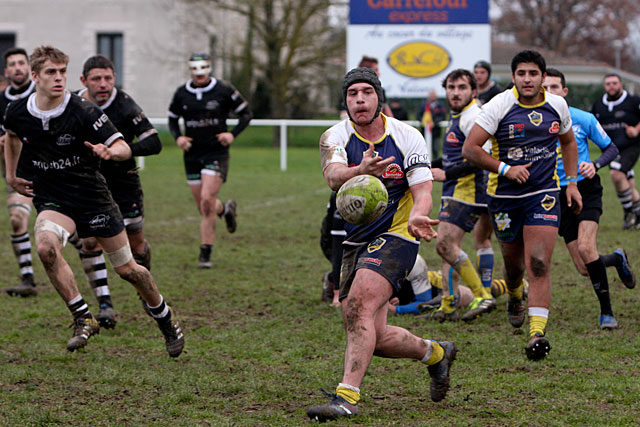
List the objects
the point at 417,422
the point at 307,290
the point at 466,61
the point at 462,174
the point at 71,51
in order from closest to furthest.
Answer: the point at 417,422
the point at 462,174
the point at 307,290
the point at 466,61
the point at 71,51

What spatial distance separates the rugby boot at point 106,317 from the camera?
7.68 metres

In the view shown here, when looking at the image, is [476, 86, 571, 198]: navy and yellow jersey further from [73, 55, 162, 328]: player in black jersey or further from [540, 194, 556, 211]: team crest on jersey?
[73, 55, 162, 328]: player in black jersey

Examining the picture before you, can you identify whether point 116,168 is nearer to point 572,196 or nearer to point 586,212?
point 572,196

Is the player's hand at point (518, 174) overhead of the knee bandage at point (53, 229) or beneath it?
overhead

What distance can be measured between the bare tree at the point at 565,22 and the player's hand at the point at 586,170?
195ft

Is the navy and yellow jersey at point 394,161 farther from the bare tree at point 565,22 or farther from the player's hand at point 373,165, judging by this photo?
the bare tree at point 565,22

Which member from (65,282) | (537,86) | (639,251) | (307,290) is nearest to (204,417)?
(65,282)

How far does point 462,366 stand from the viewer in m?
6.38

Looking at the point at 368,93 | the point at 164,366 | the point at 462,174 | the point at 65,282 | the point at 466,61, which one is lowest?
the point at 164,366

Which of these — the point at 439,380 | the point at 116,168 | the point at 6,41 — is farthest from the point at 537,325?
the point at 6,41

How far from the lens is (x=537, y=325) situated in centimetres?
649

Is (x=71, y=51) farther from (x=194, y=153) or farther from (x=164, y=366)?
(x=164, y=366)

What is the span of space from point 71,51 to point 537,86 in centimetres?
3763

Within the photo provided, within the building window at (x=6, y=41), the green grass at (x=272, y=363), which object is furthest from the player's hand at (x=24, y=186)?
the building window at (x=6, y=41)
